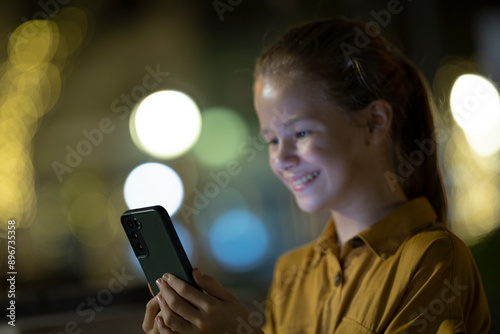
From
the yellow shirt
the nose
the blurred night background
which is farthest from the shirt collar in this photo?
the blurred night background

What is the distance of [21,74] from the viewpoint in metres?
1.48

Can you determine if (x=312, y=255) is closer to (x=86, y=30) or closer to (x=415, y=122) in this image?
(x=415, y=122)

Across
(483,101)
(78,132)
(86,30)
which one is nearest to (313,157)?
(483,101)

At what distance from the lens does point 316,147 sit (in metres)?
0.73

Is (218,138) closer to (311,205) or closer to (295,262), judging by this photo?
(295,262)

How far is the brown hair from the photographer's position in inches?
29.5

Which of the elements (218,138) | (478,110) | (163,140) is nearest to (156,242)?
(478,110)

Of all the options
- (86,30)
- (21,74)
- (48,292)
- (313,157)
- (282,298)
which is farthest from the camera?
(86,30)

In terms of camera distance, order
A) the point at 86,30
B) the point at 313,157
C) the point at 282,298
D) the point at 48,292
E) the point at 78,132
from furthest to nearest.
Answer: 1. the point at 86,30
2. the point at 78,132
3. the point at 48,292
4. the point at 282,298
5. the point at 313,157

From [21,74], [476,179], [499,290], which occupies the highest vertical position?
[21,74]

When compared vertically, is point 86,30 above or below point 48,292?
above

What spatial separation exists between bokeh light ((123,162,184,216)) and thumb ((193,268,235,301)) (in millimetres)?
1141

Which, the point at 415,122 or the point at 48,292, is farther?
the point at 48,292

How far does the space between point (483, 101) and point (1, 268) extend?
1.29 m
